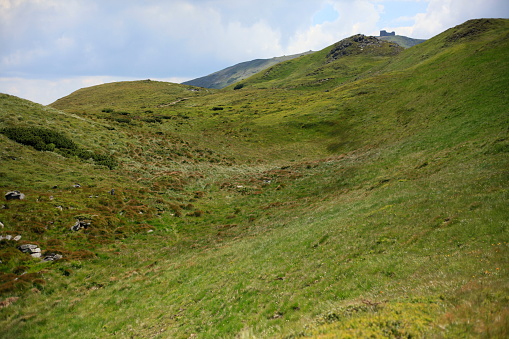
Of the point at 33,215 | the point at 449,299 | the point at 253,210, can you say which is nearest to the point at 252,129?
the point at 253,210

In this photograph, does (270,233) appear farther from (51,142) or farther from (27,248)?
(51,142)

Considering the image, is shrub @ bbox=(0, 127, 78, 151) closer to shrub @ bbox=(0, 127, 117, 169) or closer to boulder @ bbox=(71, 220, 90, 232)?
shrub @ bbox=(0, 127, 117, 169)

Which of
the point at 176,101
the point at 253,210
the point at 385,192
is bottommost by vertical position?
the point at 253,210

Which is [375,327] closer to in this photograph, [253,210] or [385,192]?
[385,192]

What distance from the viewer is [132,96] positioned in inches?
7579

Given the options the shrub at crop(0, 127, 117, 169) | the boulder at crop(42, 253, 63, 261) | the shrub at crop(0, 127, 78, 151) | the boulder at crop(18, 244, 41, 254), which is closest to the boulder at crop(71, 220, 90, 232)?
the boulder at crop(42, 253, 63, 261)

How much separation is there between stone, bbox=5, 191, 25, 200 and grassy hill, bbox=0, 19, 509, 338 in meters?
0.89

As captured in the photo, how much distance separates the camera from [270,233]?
27.6 m

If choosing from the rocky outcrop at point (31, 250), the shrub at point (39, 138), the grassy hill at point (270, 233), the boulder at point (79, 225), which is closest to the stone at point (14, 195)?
the grassy hill at point (270, 233)

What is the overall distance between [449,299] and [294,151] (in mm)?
70368

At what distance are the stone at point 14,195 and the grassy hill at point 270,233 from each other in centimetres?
89

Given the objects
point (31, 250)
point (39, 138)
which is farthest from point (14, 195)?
point (39, 138)

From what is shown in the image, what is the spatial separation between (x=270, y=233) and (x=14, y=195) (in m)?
28.4

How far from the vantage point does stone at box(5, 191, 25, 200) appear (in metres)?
26.6
